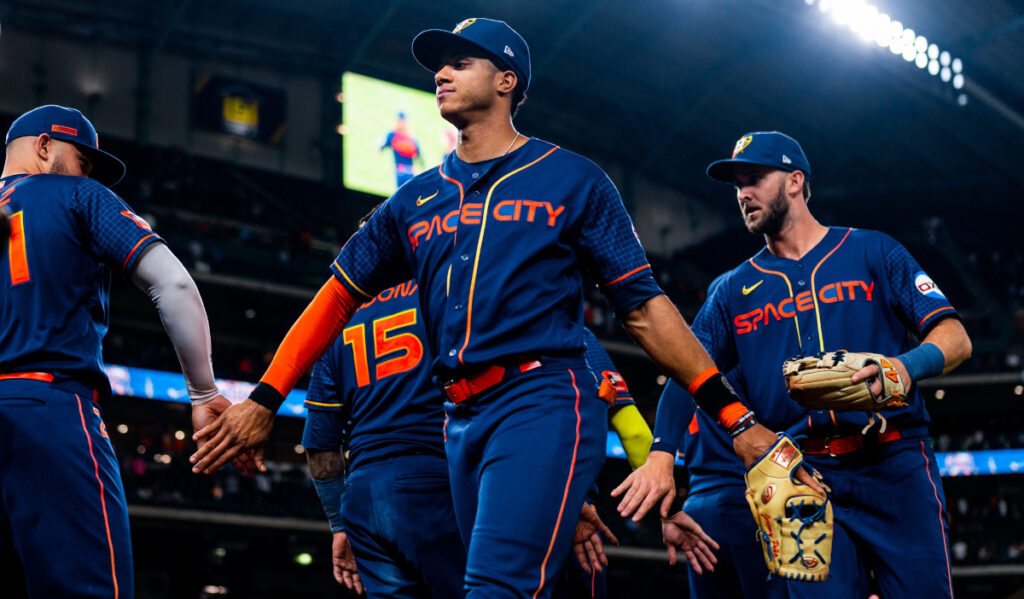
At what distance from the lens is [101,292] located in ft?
11.9

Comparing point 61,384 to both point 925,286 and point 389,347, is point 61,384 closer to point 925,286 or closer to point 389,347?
point 389,347

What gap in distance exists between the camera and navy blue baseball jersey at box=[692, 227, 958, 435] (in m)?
4.19

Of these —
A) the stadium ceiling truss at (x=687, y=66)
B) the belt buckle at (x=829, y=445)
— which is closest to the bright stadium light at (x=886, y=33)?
the stadium ceiling truss at (x=687, y=66)

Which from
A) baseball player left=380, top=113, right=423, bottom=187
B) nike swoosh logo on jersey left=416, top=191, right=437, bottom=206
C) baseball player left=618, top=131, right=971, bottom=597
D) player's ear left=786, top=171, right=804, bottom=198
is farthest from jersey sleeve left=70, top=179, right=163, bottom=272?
baseball player left=380, top=113, right=423, bottom=187

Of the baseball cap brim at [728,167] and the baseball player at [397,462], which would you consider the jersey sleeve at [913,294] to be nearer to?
the baseball cap brim at [728,167]

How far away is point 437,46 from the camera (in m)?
3.32

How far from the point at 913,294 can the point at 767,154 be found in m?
0.90

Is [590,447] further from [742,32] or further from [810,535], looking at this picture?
[742,32]

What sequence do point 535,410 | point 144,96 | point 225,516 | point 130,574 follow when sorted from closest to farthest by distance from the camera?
point 535,410, point 130,574, point 225,516, point 144,96

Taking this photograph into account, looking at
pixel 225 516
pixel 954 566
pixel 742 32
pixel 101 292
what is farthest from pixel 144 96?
pixel 101 292

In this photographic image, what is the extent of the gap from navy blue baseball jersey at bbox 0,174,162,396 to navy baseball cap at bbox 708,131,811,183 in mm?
2432

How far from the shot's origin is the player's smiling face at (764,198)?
185 inches

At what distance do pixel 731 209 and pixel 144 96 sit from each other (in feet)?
61.0

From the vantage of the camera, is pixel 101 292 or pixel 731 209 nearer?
pixel 101 292
